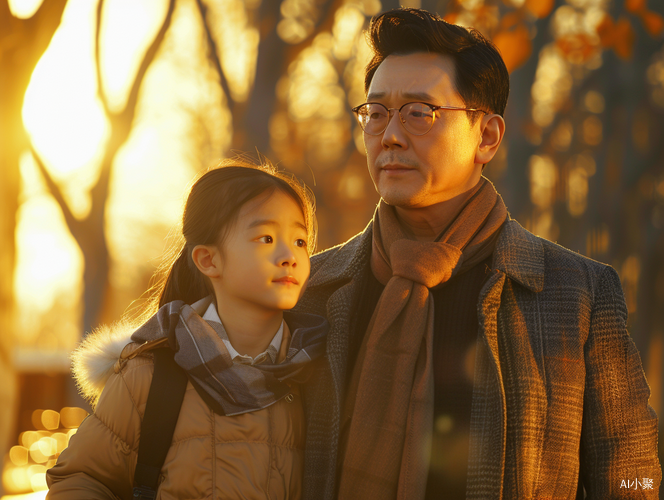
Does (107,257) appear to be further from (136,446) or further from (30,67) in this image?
(136,446)

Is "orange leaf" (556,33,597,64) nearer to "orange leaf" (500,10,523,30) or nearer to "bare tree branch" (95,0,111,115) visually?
"orange leaf" (500,10,523,30)

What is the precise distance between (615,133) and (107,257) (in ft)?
27.0

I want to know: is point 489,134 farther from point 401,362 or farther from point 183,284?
point 183,284

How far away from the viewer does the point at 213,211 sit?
111 inches

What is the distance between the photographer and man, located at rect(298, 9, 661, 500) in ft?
8.45

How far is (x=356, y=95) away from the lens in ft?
47.2

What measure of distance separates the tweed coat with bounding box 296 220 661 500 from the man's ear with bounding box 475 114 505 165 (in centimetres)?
49

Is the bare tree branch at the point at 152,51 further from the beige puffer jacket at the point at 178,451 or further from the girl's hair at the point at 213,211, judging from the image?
the beige puffer jacket at the point at 178,451

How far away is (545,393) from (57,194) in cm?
667

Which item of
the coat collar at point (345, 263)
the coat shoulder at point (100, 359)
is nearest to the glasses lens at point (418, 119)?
the coat collar at point (345, 263)

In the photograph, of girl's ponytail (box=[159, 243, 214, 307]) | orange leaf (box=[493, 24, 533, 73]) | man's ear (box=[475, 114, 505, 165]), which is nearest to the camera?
girl's ponytail (box=[159, 243, 214, 307])

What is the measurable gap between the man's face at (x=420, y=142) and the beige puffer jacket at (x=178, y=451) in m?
1.03

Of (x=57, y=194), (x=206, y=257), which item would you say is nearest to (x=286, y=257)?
(x=206, y=257)

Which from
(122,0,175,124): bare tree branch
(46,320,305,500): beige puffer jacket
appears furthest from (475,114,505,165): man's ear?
(122,0,175,124): bare tree branch
